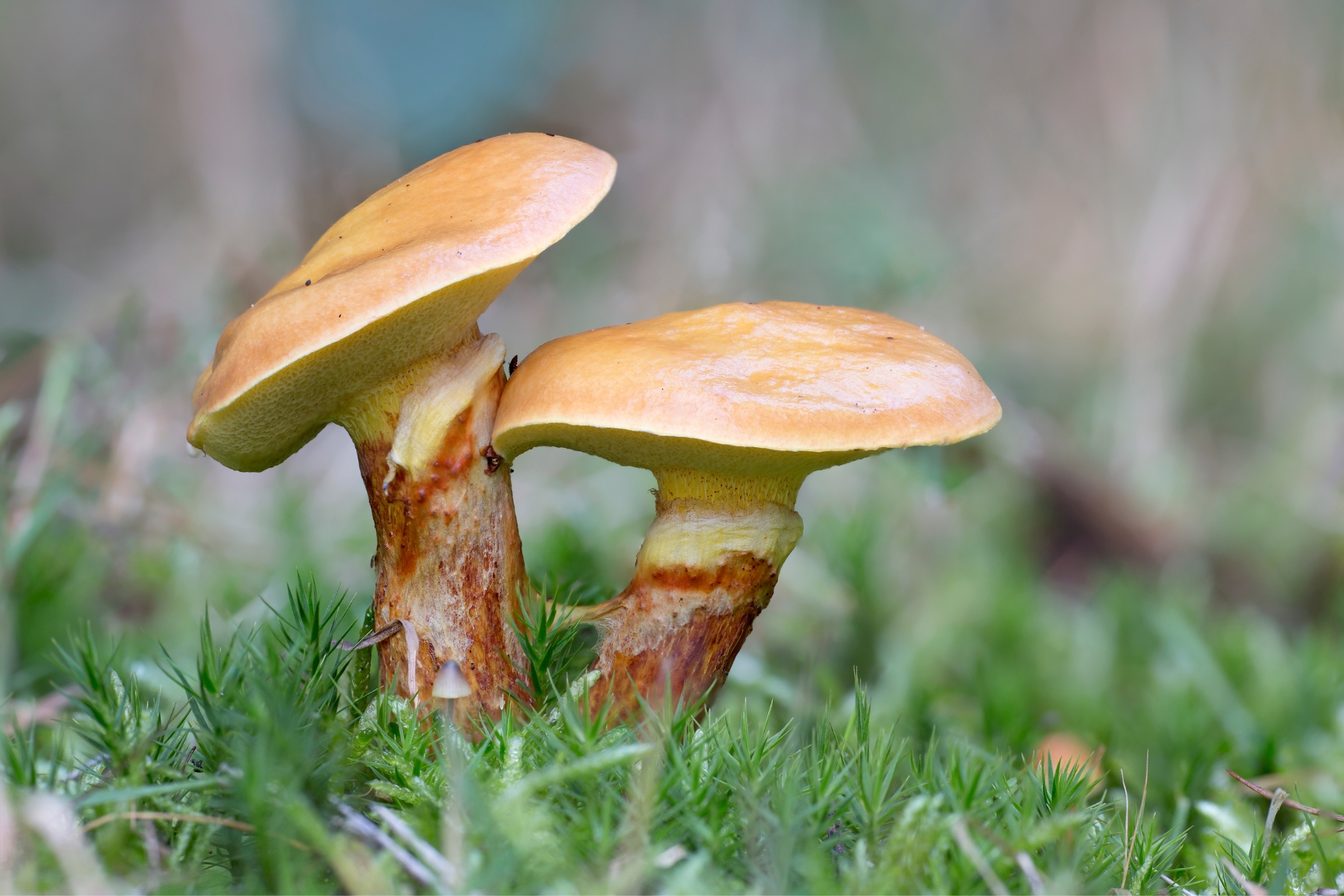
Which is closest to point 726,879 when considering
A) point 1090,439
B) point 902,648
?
point 902,648

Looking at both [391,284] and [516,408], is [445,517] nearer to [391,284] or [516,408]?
[516,408]

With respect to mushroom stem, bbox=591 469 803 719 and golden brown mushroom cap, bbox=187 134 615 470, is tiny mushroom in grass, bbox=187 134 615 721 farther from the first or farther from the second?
mushroom stem, bbox=591 469 803 719

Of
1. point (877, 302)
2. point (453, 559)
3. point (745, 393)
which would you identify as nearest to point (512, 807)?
point (453, 559)

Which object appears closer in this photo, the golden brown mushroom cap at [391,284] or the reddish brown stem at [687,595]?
the golden brown mushroom cap at [391,284]

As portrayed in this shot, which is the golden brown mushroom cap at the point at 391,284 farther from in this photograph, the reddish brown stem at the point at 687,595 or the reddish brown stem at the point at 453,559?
the reddish brown stem at the point at 687,595

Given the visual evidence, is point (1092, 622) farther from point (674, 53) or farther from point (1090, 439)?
point (674, 53)

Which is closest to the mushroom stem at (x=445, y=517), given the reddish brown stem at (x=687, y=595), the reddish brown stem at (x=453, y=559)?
the reddish brown stem at (x=453, y=559)

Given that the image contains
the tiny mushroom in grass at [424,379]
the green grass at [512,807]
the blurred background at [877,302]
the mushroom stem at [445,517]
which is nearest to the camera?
the green grass at [512,807]
